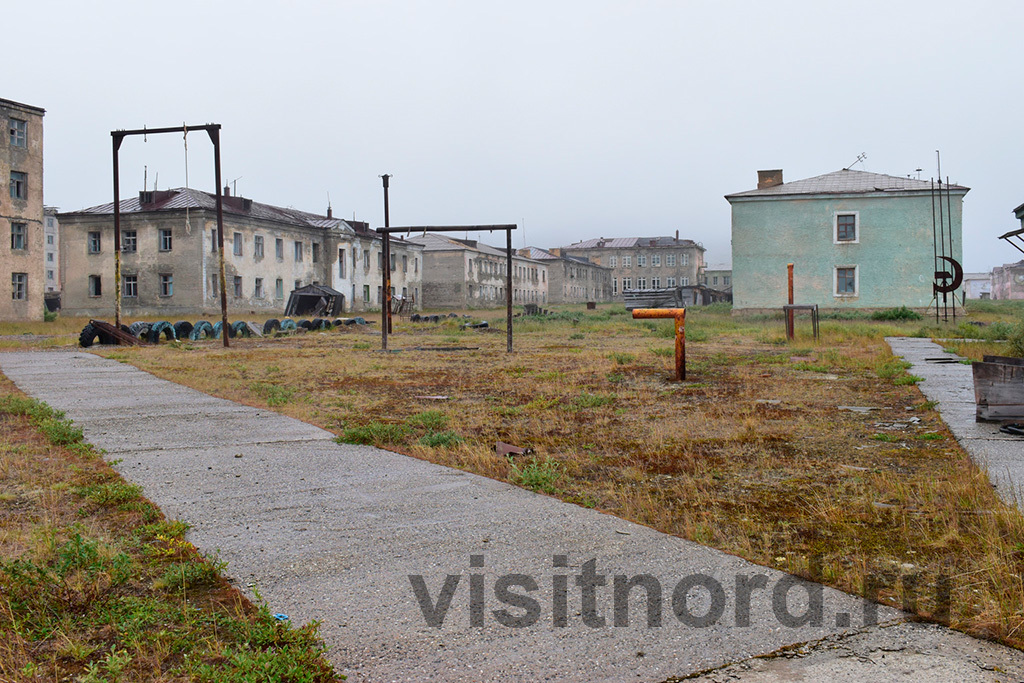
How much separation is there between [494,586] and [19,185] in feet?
138

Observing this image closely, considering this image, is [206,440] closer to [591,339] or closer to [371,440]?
[371,440]

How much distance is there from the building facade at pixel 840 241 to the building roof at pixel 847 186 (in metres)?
0.04

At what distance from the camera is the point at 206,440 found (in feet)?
19.0

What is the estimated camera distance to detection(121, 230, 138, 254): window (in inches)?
1734

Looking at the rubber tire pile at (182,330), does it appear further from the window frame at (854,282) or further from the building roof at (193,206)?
the window frame at (854,282)

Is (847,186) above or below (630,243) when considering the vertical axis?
below

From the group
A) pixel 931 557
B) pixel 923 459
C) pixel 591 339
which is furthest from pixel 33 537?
pixel 591 339

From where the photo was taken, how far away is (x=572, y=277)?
96.4 m

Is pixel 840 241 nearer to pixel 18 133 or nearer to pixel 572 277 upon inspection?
pixel 18 133

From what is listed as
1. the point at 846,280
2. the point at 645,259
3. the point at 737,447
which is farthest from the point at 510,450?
the point at 645,259

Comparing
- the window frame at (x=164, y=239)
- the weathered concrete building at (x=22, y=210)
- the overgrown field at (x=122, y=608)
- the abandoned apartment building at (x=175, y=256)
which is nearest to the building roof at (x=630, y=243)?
the abandoned apartment building at (x=175, y=256)

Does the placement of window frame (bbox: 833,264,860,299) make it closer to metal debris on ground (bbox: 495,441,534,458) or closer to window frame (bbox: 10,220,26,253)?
metal debris on ground (bbox: 495,441,534,458)

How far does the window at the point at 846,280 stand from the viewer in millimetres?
35188

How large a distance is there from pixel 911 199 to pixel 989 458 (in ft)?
112
